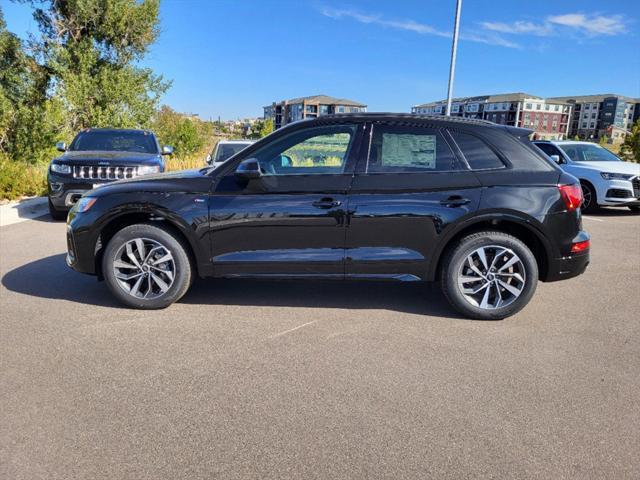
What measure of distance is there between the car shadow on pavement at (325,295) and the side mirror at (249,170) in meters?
1.25

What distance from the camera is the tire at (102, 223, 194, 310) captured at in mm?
4312

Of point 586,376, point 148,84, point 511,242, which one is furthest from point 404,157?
point 148,84

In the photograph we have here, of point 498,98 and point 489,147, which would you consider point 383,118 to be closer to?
point 489,147

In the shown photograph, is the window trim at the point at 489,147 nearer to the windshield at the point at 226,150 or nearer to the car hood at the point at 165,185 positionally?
the car hood at the point at 165,185

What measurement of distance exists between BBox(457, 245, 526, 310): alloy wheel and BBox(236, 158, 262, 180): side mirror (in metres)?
1.95

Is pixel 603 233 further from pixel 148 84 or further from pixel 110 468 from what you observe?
pixel 148 84

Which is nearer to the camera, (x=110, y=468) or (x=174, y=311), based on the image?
(x=110, y=468)

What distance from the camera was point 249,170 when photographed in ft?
13.5

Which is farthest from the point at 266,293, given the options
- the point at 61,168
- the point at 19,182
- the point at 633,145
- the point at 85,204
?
the point at 633,145

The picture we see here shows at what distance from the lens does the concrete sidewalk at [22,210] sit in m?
8.67

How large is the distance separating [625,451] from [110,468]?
2.56 meters

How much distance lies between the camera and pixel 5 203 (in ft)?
33.0

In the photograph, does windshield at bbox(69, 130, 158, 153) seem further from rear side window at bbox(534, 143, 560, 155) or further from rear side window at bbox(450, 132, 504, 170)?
rear side window at bbox(534, 143, 560, 155)

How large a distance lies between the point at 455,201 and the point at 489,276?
0.73 m
